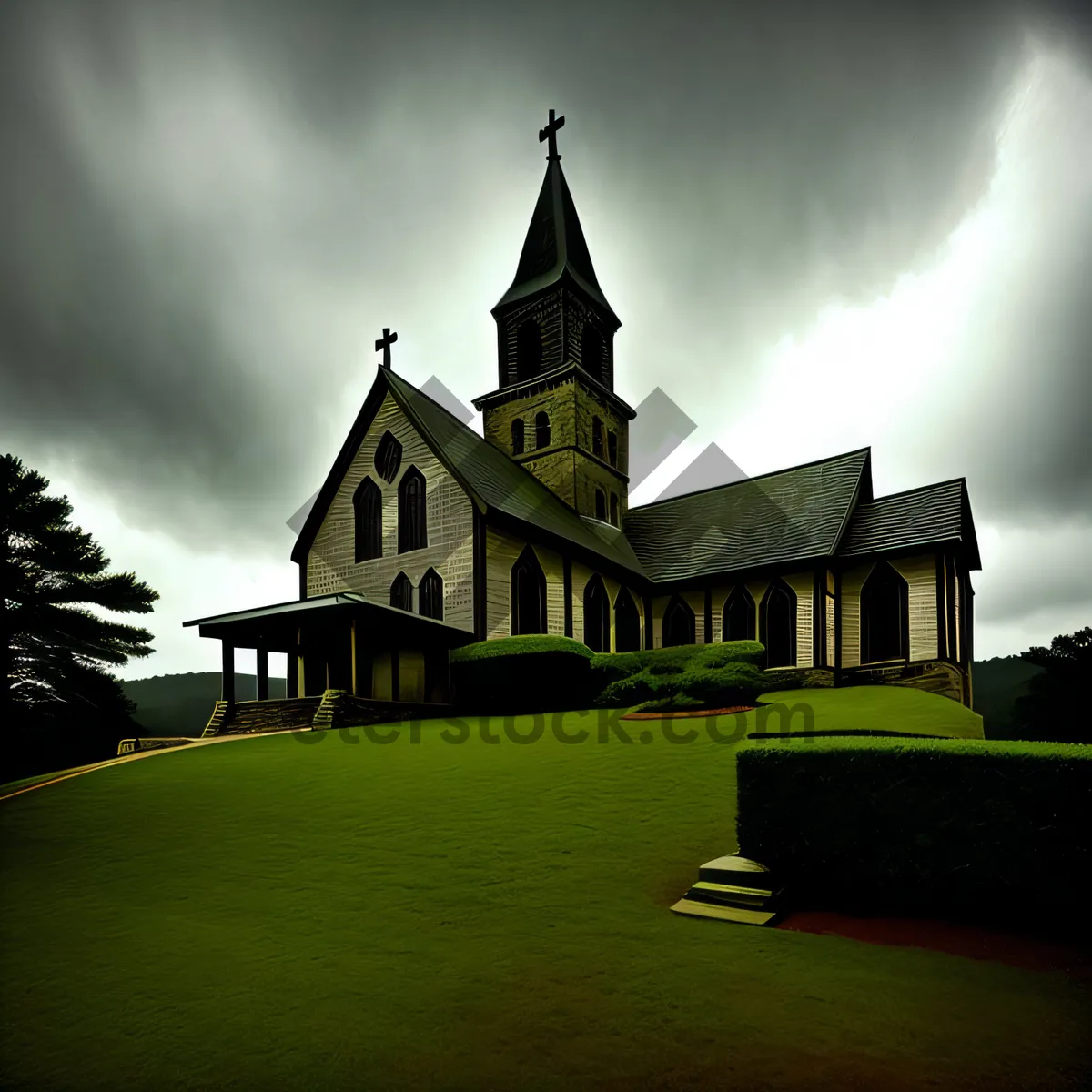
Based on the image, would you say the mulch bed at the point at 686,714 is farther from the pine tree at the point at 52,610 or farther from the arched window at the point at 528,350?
the pine tree at the point at 52,610

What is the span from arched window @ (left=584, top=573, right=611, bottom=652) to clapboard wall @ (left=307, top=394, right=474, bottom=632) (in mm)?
6338

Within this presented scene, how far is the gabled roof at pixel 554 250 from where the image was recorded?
123 feet

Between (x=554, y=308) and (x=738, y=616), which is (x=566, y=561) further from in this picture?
(x=554, y=308)

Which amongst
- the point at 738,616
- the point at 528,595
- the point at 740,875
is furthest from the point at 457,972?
the point at 738,616

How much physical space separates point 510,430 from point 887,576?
19.0 meters

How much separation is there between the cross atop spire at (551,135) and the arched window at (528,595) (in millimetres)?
27288

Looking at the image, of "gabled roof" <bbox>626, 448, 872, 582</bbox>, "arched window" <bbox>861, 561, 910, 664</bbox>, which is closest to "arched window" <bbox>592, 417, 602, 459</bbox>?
"gabled roof" <bbox>626, 448, 872, 582</bbox>

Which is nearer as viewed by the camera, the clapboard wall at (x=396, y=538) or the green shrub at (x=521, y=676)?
the green shrub at (x=521, y=676)

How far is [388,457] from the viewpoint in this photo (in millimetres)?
27609

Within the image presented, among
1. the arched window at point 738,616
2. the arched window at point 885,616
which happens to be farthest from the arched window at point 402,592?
the arched window at point 885,616

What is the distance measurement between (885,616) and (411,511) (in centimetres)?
1799

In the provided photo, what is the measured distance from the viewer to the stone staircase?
6.76m

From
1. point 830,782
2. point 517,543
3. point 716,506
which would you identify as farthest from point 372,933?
point 716,506

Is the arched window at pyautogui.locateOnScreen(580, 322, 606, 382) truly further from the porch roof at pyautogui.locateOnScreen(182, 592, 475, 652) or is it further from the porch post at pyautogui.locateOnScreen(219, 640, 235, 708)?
the porch post at pyautogui.locateOnScreen(219, 640, 235, 708)
